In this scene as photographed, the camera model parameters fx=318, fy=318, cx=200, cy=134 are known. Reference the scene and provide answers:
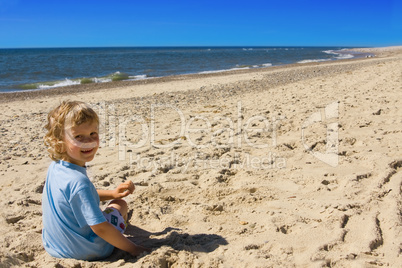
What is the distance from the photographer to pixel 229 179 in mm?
3098

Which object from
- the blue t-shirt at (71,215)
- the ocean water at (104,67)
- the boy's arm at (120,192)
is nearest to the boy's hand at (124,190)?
the boy's arm at (120,192)

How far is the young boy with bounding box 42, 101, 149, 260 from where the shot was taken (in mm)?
1769

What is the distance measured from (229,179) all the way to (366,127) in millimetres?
2312

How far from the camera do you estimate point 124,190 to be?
2.23 m

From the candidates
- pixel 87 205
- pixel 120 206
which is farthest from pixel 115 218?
pixel 87 205

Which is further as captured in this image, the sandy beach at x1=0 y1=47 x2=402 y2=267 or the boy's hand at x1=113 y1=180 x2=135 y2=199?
the boy's hand at x1=113 y1=180 x2=135 y2=199

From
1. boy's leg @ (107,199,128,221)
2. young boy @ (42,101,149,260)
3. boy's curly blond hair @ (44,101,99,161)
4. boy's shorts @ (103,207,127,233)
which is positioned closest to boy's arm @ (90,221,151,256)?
young boy @ (42,101,149,260)

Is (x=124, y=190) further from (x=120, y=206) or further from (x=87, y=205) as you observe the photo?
(x=87, y=205)

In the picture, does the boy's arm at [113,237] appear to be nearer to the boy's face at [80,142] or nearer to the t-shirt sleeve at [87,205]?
the t-shirt sleeve at [87,205]

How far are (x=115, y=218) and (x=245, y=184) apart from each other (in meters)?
1.29

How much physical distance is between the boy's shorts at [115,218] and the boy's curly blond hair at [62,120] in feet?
1.58

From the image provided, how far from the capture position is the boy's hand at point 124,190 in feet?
7.09

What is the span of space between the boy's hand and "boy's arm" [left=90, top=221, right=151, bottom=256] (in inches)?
13.8

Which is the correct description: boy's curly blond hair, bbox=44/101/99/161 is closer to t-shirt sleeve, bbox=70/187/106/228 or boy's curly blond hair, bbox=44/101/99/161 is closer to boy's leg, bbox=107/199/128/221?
t-shirt sleeve, bbox=70/187/106/228
